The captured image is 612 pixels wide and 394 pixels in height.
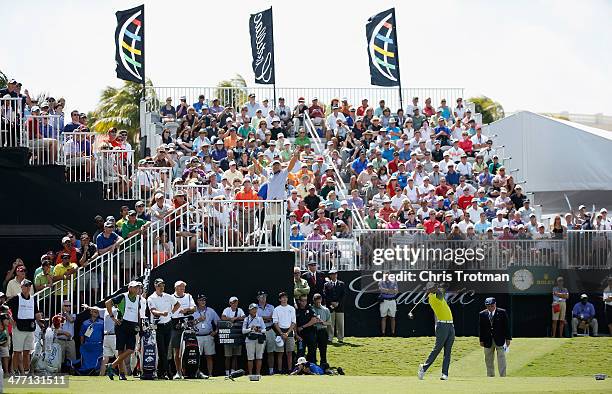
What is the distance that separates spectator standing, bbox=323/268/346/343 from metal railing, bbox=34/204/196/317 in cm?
428

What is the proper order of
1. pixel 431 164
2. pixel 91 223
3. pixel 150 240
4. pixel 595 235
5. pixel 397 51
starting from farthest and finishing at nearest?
pixel 397 51, pixel 431 164, pixel 595 235, pixel 91 223, pixel 150 240

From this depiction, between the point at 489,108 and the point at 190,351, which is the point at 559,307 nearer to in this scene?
the point at 190,351

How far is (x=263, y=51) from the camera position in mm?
39719

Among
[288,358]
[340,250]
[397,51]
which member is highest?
[397,51]

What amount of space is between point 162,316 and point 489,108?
4714 cm

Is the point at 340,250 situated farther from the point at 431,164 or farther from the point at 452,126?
the point at 452,126

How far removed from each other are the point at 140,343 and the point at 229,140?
974 centimetres

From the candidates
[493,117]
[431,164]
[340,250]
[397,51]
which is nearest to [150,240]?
[340,250]

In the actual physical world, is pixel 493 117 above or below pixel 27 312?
above

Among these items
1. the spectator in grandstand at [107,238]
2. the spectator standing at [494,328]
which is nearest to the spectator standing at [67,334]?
the spectator in grandstand at [107,238]

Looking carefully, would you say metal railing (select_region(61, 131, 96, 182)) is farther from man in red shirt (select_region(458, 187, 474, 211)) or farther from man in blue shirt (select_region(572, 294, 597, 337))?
man in blue shirt (select_region(572, 294, 597, 337))

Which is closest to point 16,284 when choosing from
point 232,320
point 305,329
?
point 232,320

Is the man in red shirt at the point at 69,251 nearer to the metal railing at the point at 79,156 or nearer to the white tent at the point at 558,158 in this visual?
the metal railing at the point at 79,156

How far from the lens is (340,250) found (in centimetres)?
3069
